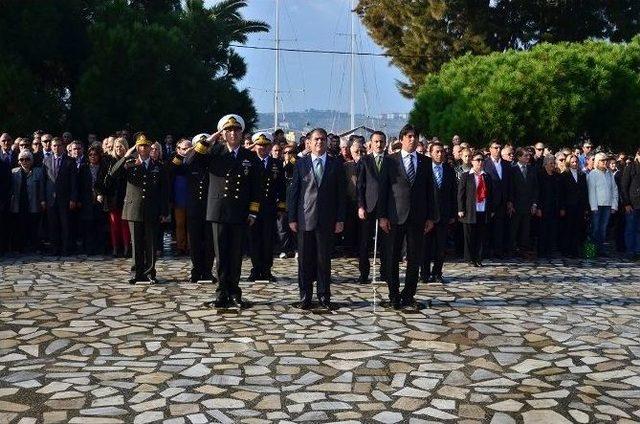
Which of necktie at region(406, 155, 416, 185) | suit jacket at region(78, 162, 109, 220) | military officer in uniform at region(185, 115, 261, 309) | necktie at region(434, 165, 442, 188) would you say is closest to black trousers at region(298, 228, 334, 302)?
military officer in uniform at region(185, 115, 261, 309)

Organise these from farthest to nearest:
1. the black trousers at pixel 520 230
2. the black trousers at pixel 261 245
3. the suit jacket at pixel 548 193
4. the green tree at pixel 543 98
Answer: the green tree at pixel 543 98 → the suit jacket at pixel 548 193 → the black trousers at pixel 520 230 → the black trousers at pixel 261 245

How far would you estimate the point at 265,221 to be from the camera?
443 inches

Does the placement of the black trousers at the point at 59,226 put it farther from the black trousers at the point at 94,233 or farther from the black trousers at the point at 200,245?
the black trousers at the point at 200,245

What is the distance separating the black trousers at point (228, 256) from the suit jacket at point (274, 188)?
197cm

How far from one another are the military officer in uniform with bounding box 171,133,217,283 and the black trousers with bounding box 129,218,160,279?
1.65ft

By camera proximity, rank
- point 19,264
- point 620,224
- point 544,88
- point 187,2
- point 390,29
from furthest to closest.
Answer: point 390,29 < point 187,2 < point 544,88 < point 620,224 < point 19,264

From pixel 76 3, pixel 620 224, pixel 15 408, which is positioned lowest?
pixel 15 408

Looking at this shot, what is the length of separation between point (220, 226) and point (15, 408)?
3.86m

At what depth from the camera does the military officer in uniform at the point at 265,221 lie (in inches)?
440

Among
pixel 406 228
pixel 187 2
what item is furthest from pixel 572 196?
pixel 187 2

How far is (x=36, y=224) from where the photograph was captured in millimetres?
14336

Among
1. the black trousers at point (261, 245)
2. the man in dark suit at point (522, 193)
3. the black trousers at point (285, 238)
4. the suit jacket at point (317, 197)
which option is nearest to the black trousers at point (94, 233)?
the black trousers at point (285, 238)

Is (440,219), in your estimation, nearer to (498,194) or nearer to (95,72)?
(498,194)

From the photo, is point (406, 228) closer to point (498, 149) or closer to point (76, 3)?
point (498, 149)
